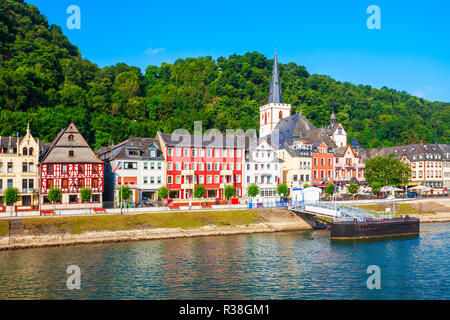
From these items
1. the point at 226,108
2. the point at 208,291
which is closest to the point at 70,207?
the point at 208,291

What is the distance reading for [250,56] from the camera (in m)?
188

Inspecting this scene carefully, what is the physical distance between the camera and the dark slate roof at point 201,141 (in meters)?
71.8

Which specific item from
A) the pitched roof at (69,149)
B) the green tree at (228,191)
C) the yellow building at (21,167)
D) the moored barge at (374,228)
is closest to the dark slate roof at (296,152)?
the green tree at (228,191)

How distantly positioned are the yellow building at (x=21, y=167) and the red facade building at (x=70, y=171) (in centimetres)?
190

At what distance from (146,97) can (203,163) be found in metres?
71.0

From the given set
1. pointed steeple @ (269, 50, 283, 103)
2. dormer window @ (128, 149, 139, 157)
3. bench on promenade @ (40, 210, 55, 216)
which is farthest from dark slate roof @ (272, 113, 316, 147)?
bench on promenade @ (40, 210, 55, 216)

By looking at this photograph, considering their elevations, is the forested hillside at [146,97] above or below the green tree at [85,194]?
above

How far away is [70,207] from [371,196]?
182 feet

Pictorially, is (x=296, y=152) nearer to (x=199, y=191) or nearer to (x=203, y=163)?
(x=203, y=163)

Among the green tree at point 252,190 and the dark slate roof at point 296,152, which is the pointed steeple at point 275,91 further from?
the green tree at point 252,190

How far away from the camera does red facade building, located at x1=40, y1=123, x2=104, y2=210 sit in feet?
200

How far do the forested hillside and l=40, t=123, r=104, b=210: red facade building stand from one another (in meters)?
25.8

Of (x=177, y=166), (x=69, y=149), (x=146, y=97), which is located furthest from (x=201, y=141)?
(x=146, y=97)
